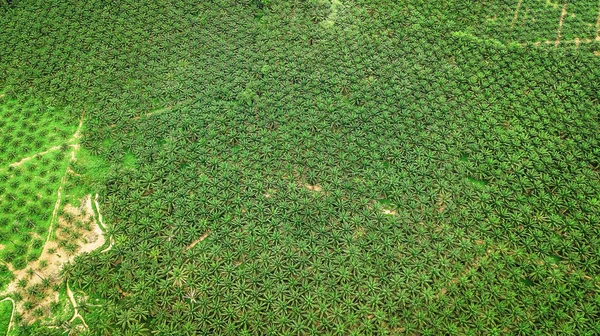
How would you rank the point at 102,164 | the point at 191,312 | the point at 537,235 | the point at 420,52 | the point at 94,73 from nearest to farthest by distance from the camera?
1. the point at 191,312
2. the point at 537,235
3. the point at 102,164
4. the point at 94,73
5. the point at 420,52

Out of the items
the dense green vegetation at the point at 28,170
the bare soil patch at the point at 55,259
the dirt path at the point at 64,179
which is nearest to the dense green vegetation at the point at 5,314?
the bare soil patch at the point at 55,259

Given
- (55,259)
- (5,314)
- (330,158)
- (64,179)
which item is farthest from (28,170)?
(330,158)

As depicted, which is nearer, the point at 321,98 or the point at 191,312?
the point at 191,312

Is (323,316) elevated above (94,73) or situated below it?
below

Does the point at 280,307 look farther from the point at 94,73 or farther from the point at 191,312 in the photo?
the point at 94,73

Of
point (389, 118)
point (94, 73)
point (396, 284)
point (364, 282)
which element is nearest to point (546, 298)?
point (396, 284)

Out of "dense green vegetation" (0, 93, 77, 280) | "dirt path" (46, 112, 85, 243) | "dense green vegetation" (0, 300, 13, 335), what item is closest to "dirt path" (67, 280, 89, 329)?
"dense green vegetation" (0, 300, 13, 335)

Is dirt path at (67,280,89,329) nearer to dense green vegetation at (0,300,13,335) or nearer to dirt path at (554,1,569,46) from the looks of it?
dense green vegetation at (0,300,13,335)

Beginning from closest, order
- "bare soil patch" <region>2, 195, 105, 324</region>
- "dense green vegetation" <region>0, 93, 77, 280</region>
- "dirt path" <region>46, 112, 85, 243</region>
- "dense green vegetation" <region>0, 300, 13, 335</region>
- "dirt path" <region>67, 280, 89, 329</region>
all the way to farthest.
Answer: "dense green vegetation" <region>0, 300, 13, 335</region>, "dirt path" <region>67, 280, 89, 329</region>, "bare soil patch" <region>2, 195, 105, 324</region>, "dense green vegetation" <region>0, 93, 77, 280</region>, "dirt path" <region>46, 112, 85, 243</region>

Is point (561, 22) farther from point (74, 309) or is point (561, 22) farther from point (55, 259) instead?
point (55, 259)

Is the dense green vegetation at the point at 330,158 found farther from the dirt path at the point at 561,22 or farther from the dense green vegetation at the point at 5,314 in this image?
the dense green vegetation at the point at 5,314
